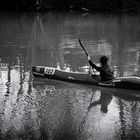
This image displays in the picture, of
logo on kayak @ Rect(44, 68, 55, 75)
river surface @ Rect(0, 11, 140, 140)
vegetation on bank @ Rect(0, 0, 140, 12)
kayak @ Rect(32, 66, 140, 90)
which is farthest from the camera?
vegetation on bank @ Rect(0, 0, 140, 12)

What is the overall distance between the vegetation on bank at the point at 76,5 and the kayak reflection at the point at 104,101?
139 ft

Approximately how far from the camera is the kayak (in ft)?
33.7

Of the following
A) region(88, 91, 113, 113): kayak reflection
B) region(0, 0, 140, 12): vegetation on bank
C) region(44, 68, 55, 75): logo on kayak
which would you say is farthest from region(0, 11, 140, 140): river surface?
region(0, 0, 140, 12): vegetation on bank

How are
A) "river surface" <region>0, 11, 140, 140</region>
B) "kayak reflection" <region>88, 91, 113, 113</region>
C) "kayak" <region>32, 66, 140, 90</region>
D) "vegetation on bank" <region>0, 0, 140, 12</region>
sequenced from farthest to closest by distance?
"vegetation on bank" <region>0, 0, 140, 12</region> → "kayak" <region>32, 66, 140, 90</region> → "kayak reflection" <region>88, 91, 113, 113</region> → "river surface" <region>0, 11, 140, 140</region>

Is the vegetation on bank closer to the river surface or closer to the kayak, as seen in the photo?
the river surface

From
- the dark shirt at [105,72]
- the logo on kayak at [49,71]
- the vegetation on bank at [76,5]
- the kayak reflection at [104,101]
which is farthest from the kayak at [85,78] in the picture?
the vegetation on bank at [76,5]

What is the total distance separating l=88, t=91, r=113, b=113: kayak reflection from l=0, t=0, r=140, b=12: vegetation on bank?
139 feet

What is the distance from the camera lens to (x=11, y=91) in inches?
418

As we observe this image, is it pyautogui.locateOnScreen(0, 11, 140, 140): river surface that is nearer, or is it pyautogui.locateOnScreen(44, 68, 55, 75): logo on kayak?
pyautogui.locateOnScreen(0, 11, 140, 140): river surface

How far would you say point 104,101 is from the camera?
9.71 m

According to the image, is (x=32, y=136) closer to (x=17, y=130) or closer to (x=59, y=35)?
(x=17, y=130)

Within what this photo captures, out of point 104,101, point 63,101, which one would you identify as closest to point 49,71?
point 63,101

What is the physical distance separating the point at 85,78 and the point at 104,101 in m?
1.57

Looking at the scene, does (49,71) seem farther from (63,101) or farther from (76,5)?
(76,5)
